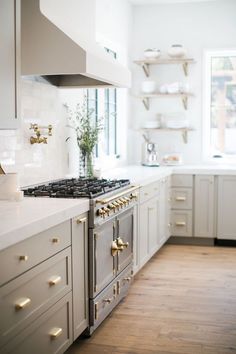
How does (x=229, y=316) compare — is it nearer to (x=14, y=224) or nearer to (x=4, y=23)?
(x=14, y=224)

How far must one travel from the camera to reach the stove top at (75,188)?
335 centimetres

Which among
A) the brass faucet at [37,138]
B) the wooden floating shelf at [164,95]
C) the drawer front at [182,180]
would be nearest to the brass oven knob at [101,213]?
the brass faucet at [37,138]

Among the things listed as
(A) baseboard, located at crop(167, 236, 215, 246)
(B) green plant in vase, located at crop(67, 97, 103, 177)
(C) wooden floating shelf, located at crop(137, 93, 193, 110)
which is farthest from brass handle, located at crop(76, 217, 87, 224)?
(C) wooden floating shelf, located at crop(137, 93, 193, 110)

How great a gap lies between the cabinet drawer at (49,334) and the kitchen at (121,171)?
0.04 ft

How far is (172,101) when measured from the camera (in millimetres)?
6590

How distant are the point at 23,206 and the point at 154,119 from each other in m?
3.95

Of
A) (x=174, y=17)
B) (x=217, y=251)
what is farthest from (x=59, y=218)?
(x=174, y=17)

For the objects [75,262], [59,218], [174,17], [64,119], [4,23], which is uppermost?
[174,17]

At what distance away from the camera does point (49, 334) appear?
2666 millimetres

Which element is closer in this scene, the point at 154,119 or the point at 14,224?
the point at 14,224

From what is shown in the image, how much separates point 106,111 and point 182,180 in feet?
3.60

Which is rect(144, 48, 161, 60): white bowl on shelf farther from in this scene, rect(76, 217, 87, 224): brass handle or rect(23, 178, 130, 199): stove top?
rect(76, 217, 87, 224): brass handle

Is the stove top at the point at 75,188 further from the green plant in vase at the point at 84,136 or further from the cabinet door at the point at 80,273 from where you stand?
the green plant in vase at the point at 84,136

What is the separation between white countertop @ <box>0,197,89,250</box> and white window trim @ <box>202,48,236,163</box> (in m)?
3.56
